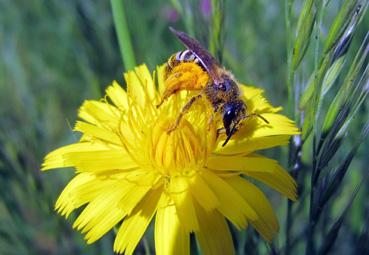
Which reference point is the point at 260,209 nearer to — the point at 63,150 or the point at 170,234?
the point at 170,234

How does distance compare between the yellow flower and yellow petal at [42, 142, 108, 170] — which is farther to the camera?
yellow petal at [42, 142, 108, 170]

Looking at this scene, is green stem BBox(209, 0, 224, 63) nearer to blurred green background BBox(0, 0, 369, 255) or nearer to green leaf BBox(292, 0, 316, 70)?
blurred green background BBox(0, 0, 369, 255)

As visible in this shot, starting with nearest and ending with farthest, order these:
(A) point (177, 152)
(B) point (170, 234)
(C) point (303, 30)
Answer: (C) point (303, 30) < (B) point (170, 234) < (A) point (177, 152)

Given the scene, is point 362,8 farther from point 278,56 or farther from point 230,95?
point 278,56

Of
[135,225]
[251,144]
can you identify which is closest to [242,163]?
[251,144]

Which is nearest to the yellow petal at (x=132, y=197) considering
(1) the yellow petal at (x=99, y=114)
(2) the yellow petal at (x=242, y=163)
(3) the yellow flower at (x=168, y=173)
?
(3) the yellow flower at (x=168, y=173)

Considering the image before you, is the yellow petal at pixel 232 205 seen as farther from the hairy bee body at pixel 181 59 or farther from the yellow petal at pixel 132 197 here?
the hairy bee body at pixel 181 59

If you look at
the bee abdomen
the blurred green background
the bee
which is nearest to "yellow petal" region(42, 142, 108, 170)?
the blurred green background
